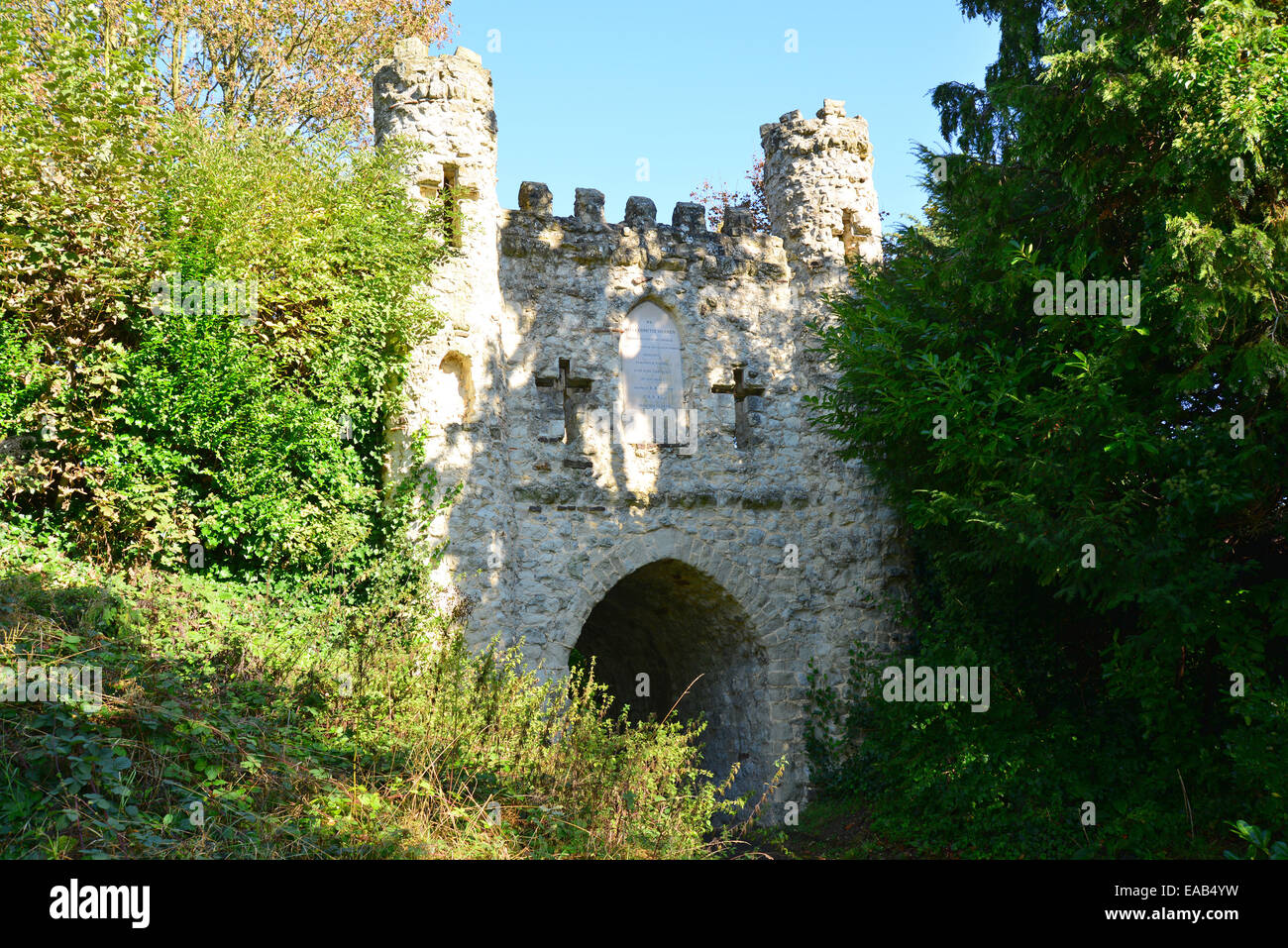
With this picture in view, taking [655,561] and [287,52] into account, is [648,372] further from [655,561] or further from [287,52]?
[287,52]

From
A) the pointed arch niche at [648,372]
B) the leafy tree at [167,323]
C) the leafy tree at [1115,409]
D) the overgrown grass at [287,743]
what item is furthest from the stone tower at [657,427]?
the overgrown grass at [287,743]

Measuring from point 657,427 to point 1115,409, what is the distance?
4.68 meters

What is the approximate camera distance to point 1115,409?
24.0ft

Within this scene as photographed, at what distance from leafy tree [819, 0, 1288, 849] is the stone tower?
1.33m

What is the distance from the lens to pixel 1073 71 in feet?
24.9

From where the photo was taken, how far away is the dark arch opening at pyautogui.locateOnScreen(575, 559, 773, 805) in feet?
34.9

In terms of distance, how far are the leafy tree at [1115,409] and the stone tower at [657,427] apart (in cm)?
133

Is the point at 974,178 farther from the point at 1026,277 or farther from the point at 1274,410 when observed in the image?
the point at 1274,410

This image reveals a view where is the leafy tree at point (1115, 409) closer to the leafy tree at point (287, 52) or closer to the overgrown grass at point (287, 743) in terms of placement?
the overgrown grass at point (287, 743)

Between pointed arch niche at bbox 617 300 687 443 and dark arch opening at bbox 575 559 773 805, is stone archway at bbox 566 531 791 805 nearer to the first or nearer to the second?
dark arch opening at bbox 575 559 773 805

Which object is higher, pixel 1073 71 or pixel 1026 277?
pixel 1073 71

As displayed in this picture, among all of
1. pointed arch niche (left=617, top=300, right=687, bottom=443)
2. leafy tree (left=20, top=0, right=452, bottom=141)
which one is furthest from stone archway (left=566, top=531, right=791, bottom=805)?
leafy tree (left=20, top=0, right=452, bottom=141)
